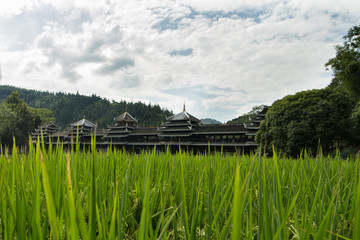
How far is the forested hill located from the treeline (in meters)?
43.4

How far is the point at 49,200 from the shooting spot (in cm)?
27

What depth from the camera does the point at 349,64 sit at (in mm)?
12648

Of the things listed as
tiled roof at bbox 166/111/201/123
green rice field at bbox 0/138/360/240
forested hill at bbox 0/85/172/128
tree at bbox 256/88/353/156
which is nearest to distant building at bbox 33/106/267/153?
tiled roof at bbox 166/111/201/123

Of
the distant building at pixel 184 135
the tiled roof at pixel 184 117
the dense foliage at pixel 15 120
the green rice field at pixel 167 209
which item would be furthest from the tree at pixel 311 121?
the dense foliage at pixel 15 120

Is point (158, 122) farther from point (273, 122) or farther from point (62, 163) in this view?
point (62, 163)

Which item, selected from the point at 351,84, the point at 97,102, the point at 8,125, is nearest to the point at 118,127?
Result: the point at 8,125

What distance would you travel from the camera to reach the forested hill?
6256 centimetres

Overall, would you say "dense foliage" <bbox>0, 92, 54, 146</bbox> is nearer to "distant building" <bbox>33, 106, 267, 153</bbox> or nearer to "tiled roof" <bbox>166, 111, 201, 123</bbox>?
"distant building" <bbox>33, 106, 267, 153</bbox>

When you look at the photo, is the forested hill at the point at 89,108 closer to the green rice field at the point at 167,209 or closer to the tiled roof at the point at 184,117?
the tiled roof at the point at 184,117

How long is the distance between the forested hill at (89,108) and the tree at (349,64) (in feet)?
145

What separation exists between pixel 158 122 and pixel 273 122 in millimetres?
44519

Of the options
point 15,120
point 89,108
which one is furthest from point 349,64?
point 89,108

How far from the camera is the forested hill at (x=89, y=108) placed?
6256 cm

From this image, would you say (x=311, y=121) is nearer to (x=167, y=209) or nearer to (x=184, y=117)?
(x=184, y=117)
